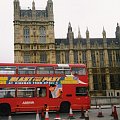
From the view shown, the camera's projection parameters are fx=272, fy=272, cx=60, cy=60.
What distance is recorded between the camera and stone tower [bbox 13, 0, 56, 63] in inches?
2218

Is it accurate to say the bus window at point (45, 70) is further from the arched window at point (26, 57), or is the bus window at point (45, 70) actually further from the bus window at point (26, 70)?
the arched window at point (26, 57)

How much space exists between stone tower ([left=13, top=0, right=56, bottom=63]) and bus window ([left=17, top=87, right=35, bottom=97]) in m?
34.3

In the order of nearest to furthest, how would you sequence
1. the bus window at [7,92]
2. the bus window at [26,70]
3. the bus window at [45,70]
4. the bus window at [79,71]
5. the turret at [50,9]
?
the bus window at [7,92], the bus window at [26,70], the bus window at [45,70], the bus window at [79,71], the turret at [50,9]

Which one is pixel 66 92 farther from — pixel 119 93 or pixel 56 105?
pixel 119 93

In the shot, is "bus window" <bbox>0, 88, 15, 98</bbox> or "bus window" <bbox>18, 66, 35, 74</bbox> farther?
"bus window" <bbox>18, 66, 35, 74</bbox>

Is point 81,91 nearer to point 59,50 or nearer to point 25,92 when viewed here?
point 25,92

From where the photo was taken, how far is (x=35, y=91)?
21.6 metres

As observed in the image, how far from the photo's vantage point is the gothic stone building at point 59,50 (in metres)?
56.6

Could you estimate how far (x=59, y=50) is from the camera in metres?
57.9

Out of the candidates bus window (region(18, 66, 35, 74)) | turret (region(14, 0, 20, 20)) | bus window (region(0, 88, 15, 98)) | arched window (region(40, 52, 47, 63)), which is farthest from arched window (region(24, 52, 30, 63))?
bus window (region(0, 88, 15, 98))

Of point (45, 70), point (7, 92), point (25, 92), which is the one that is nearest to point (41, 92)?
point (25, 92)

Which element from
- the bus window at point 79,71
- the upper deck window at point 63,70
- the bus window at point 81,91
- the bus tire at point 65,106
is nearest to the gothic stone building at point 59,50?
the bus window at point 79,71

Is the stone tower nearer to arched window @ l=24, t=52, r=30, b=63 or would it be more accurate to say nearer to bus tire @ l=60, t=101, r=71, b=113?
arched window @ l=24, t=52, r=30, b=63

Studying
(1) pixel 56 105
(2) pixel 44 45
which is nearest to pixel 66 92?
(1) pixel 56 105
